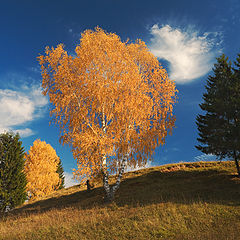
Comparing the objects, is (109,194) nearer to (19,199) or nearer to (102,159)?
(102,159)

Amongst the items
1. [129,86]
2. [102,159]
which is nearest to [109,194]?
[102,159]

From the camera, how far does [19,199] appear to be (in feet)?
81.7

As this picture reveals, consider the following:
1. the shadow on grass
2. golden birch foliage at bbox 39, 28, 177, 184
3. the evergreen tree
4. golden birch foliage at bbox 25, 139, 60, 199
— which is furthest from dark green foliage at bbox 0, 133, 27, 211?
the evergreen tree

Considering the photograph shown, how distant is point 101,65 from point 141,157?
24.6 feet

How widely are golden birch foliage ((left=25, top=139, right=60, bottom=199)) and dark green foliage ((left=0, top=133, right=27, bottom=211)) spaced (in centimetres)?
268

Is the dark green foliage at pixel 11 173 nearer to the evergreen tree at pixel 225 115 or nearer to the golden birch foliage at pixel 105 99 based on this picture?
the golden birch foliage at pixel 105 99

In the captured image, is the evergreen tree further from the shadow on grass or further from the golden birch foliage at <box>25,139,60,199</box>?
the golden birch foliage at <box>25,139,60,199</box>

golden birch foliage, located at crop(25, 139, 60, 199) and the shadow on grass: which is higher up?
golden birch foliage, located at crop(25, 139, 60, 199)

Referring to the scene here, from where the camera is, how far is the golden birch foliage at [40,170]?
2836 cm

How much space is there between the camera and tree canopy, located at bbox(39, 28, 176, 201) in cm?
1309

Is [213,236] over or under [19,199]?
under

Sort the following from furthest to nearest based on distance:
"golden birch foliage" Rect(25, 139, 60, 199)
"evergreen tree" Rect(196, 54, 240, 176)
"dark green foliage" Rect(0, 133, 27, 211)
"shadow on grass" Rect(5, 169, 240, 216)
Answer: "golden birch foliage" Rect(25, 139, 60, 199) < "dark green foliage" Rect(0, 133, 27, 211) < "evergreen tree" Rect(196, 54, 240, 176) < "shadow on grass" Rect(5, 169, 240, 216)

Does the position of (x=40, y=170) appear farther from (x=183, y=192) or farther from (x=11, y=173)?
(x=183, y=192)

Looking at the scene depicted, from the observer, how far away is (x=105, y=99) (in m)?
13.4
